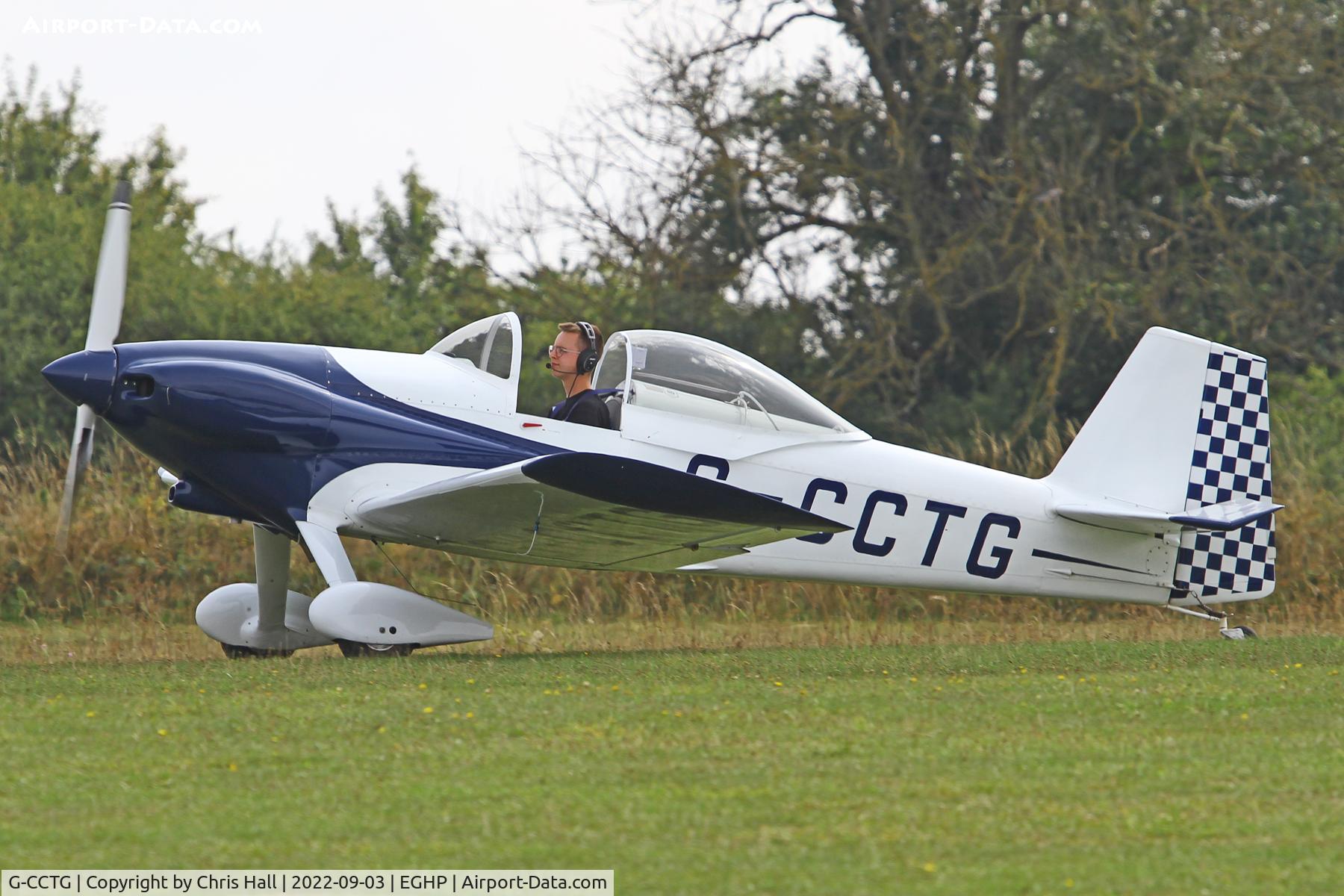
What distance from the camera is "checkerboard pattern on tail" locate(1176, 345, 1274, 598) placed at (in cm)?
929

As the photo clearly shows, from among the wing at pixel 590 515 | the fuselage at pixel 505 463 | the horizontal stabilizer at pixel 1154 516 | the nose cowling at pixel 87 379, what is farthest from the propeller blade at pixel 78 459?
the horizontal stabilizer at pixel 1154 516

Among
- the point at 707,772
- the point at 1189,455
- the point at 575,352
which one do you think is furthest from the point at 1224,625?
the point at 707,772

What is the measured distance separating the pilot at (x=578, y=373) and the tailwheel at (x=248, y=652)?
2.10 meters

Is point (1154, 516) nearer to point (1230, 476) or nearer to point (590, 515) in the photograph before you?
point (1230, 476)

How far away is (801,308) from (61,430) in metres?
10.6

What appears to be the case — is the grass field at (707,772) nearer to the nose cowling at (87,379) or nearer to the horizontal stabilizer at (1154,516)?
the nose cowling at (87,379)

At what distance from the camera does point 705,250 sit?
20969 mm

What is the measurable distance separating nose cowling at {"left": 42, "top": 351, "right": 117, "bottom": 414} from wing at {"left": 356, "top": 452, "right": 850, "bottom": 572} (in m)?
1.43

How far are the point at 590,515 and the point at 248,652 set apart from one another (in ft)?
7.62

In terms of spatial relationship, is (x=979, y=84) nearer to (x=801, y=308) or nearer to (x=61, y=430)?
(x=801, y=308)

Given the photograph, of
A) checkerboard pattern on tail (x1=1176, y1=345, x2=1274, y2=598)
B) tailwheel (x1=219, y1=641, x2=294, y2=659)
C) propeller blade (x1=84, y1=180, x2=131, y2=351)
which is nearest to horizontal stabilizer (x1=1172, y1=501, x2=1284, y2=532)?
checkerboard pattern on tail (x1=1176, y1=345, x2=1274, y2=598)

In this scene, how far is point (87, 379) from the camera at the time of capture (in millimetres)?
7758

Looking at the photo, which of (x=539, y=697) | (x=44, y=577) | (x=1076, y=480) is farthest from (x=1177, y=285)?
(x=539, y=697)

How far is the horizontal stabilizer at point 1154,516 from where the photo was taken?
8930 millimetres
